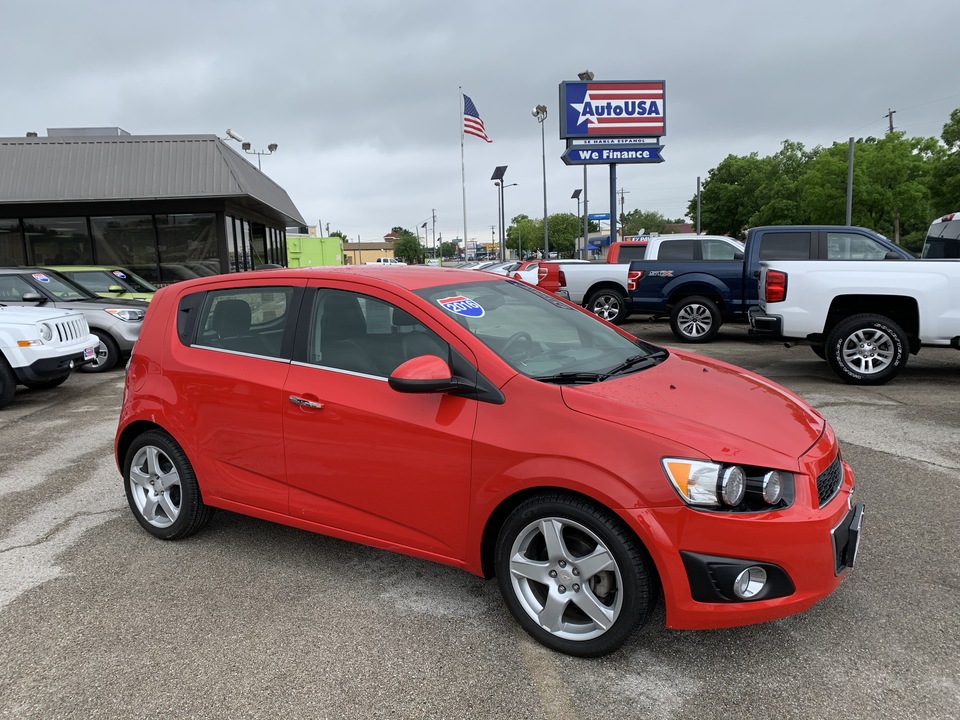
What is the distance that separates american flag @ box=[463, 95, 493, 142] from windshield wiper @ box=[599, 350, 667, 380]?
85.7 feet

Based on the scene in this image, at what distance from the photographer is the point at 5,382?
7895mm

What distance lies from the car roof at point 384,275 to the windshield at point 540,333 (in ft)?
0.27

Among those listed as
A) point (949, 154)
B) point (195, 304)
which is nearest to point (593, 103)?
point (949, 154)

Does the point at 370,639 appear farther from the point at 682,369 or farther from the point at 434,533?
the point at 682,369

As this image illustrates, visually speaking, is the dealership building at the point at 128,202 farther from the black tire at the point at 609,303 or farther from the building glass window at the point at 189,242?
the black tire at the point at 609,303

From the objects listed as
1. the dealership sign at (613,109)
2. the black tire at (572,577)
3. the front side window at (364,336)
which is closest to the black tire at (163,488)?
the front side window at (364,336)

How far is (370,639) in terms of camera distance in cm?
298

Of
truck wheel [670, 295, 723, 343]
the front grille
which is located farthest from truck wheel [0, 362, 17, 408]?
truck wheel [670, 295, 723, 343]

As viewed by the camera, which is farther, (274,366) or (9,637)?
(274,366)

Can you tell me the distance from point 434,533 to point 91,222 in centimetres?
1969

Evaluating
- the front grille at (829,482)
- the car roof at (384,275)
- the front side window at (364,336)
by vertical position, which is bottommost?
the front grille at (829,482)

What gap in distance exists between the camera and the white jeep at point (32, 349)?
782 cm

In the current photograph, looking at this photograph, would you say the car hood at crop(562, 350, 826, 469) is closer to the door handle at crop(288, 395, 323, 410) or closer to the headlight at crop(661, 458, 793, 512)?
the headlight at crop(661, 458, 793, 512)

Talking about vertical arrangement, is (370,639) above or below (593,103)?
below
